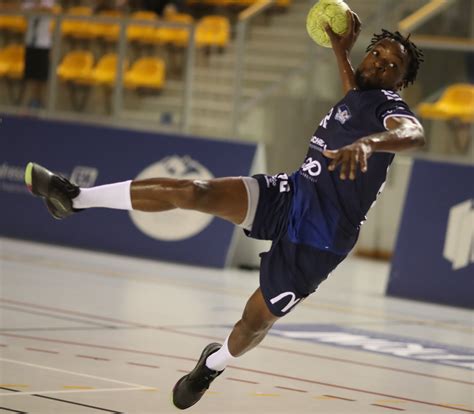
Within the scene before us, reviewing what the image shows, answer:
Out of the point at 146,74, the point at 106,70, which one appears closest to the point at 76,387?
the point at 146,74

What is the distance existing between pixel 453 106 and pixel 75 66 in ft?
20.1

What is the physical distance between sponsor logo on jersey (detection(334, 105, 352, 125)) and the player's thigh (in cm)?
75

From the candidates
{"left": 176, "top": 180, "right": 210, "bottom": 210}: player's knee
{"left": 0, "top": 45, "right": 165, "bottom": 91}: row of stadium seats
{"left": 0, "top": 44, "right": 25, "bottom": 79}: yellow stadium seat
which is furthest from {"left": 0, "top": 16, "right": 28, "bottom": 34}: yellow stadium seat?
{"left": 176, "top": 180, "right": 210, "bottom": 210}: player's knee

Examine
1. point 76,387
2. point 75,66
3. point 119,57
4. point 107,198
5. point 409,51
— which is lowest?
point 75,66

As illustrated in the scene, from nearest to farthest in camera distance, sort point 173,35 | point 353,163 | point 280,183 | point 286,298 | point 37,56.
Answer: point 353,163 < point 286,298 < point 280,183 < point 173,35 < point 37,56

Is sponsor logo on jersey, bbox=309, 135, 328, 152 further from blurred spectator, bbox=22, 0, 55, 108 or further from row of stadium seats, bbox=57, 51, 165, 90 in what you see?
blurred spectator, bbox=22, 0, 55, 108

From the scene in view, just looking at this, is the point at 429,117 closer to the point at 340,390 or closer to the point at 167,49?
the point at 167,49

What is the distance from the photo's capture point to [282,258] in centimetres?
777

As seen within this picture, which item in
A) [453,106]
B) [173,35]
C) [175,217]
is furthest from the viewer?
[173,35]

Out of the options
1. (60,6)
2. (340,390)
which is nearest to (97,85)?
(60,6)

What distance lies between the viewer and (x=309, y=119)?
807 inches

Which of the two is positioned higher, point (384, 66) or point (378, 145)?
point (378, 145)

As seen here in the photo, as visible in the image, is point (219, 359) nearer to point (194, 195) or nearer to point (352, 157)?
point (194, 195)

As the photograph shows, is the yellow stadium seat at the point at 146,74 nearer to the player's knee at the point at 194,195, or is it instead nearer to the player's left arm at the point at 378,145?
the player's knee at the point at 194,195
